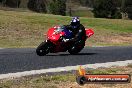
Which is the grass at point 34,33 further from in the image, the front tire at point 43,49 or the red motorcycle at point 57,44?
the front tire at point 43,49

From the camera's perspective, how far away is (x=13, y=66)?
1230 centimetres

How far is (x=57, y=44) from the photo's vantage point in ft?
54.1

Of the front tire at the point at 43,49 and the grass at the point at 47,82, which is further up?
the grass at the point at 47,82

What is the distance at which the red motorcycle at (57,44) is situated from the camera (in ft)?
52.6

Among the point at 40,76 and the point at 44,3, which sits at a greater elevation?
the point at 40,76

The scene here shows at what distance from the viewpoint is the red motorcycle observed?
16047mm

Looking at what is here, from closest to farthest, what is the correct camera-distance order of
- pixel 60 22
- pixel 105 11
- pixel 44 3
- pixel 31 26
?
pixel 31 26 < pixel 60 22 < pixel 105 11 < pixel 44 3

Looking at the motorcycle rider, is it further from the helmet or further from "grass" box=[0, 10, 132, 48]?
"grass" box=[0, 10, 132, 48]

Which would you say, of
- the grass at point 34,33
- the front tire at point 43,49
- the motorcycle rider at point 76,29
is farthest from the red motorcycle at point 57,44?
the grass at point 34,33

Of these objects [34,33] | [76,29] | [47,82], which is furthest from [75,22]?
[34,33]

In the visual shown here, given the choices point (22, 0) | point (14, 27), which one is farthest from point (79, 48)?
point (22, 0)

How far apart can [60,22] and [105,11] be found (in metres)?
34.0

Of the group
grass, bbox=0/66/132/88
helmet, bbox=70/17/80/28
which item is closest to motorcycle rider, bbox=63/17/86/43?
helmet, bbox=70/17/80/28

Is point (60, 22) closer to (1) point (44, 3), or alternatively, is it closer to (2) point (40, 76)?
(2) point (40, 76)
